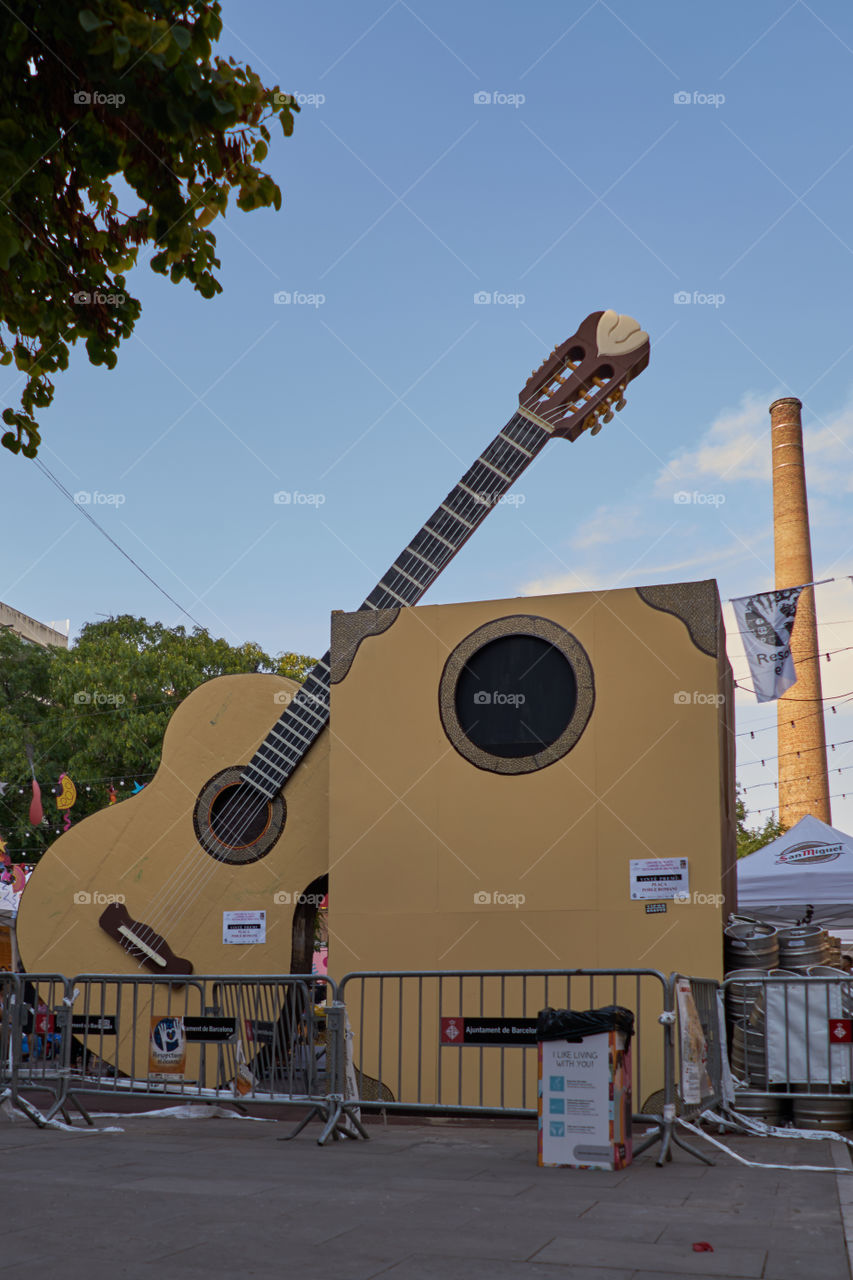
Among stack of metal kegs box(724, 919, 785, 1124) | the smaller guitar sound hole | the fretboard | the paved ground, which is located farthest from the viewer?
the smaller guitar sound hole

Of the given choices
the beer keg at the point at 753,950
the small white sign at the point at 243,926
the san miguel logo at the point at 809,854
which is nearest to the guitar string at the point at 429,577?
the small white sign at the point at 243,926

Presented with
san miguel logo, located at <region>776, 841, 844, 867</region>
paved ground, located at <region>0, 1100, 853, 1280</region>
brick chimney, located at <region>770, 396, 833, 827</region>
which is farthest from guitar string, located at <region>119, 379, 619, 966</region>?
brick chimney, located at <region>770, 396, 833, 827</region>

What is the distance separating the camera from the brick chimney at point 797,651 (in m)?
32.3

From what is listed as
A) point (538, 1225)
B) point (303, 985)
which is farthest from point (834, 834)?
point (538, 1225)

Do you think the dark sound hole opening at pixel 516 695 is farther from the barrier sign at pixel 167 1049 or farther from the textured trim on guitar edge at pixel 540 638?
the barrier sign at pixel 167 1049

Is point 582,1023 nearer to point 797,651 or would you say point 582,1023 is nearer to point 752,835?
point 797,651

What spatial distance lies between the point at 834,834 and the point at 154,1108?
8.68 metres

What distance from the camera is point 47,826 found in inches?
1268

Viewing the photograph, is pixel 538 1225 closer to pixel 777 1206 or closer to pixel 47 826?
pixel 777 1206

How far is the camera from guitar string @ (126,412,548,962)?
1074 cm

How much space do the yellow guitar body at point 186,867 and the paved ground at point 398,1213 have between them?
3554 millimetres

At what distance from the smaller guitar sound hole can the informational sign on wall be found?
4991 mm

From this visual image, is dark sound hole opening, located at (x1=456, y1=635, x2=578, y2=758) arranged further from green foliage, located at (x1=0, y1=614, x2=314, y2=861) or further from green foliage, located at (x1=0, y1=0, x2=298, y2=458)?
green foliage, located at (x1=0, y1=614, x2=314, y2=861)

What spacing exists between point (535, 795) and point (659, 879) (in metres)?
1.20
